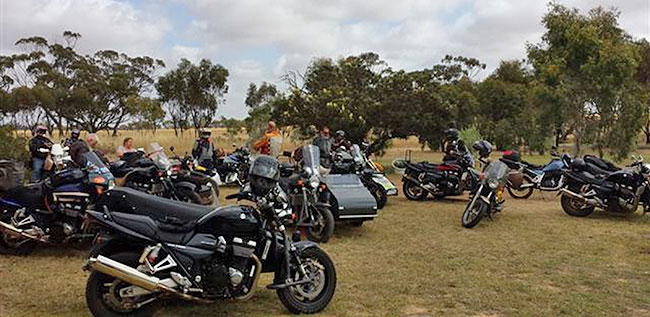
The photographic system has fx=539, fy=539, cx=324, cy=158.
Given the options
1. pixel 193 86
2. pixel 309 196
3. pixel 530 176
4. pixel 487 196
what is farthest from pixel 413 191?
pixel 193 86

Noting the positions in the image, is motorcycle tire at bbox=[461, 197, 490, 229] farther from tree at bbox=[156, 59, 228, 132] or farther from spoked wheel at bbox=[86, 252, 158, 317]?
tree at bbox=[156, 59, 228, 132]

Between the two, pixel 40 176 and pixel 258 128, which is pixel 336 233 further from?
pixel 258 128

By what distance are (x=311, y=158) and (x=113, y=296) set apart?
3.67 metres

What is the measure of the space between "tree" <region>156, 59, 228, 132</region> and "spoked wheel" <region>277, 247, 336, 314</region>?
105 feet

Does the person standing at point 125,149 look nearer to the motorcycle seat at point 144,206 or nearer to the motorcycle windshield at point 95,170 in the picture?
the motorcycle windshield at point 95,170

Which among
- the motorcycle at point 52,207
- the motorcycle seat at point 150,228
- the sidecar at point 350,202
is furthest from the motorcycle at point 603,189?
the motorcycle at point 52,207

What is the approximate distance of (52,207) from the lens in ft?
20.0

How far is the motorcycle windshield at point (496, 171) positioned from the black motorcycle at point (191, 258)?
4.97m

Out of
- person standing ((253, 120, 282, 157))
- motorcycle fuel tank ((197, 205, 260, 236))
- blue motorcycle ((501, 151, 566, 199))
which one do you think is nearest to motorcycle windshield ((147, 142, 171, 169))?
person standing ((253, 120, 282, 157))

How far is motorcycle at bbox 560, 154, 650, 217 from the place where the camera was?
8789mm

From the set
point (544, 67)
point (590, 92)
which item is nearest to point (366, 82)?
point (544, 67)

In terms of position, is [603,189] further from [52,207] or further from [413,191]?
[52,207]

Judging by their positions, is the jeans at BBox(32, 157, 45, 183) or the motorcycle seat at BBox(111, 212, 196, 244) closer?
the motorcycle seat at BBox(111, 212, 196, 244)

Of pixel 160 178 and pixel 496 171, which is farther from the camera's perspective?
pixel 496 171
